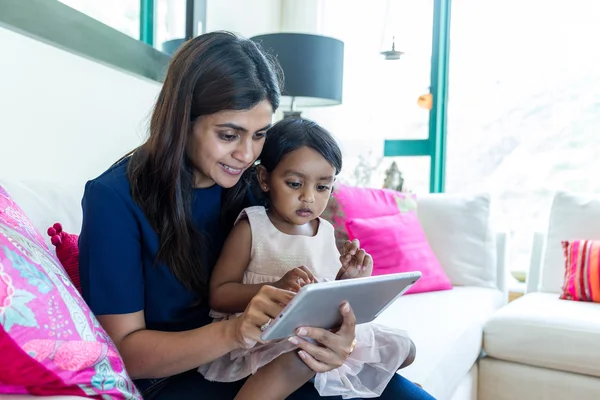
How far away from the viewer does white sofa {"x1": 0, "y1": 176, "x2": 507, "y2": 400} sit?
135 centimetres

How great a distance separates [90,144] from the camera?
1956 millimetres

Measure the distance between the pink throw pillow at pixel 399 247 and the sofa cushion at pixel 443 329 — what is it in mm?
62

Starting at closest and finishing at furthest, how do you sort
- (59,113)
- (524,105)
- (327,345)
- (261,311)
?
(261,311), (327,345), (59,113), (524,105)

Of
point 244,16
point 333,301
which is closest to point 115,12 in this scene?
point 244,16

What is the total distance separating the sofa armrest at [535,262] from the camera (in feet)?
9.64

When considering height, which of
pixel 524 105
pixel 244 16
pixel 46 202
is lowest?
pixel 46 202

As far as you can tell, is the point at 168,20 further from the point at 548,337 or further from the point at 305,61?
the point at 548,337

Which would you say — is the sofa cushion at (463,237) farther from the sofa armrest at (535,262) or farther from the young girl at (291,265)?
the young girl at (291,265)

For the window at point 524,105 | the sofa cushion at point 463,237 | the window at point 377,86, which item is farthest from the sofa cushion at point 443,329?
the window at point 377,86

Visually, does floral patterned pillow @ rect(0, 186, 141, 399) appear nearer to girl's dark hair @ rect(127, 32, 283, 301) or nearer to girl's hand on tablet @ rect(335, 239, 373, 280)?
girl's dark hair @ rect(127, 32, 283, 301)

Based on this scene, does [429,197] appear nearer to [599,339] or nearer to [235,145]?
[599,339]

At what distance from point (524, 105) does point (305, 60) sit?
1.63 m

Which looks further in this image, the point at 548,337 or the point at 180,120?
the point at 548,337

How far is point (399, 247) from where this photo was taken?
247 cm
